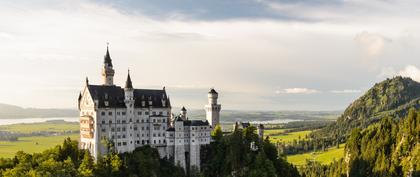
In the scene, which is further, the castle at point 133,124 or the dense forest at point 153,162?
the castle at point 133,124

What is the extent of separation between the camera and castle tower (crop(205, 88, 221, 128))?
449 feet

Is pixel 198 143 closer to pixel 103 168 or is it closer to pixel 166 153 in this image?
pixel 166 153

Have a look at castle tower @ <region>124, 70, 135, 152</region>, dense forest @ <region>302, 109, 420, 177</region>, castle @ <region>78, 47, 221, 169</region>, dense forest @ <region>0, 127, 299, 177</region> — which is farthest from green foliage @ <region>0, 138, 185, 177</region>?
dense forest @ <region>302, 109, 420, 177</region>

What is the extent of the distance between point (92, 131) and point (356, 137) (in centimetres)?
13100

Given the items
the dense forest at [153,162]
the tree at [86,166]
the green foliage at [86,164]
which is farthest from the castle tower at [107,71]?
the tree at [86,166]

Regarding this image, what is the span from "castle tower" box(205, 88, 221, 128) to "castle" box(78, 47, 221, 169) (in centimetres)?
805

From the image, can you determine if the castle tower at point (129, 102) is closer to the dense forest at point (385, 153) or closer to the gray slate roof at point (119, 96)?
the gray slate roof at point (119, 96)

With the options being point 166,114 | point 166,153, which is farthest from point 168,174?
point 166,114

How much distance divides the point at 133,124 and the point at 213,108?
29938 millimetres

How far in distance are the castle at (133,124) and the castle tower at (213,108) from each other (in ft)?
26.4

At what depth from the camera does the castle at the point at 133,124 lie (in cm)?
11119

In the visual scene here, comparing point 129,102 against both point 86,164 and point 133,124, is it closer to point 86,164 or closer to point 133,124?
point 133,124

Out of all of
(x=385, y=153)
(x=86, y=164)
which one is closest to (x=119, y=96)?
(x=86, y=164)

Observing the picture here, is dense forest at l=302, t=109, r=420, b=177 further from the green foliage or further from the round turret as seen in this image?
the green foliage
